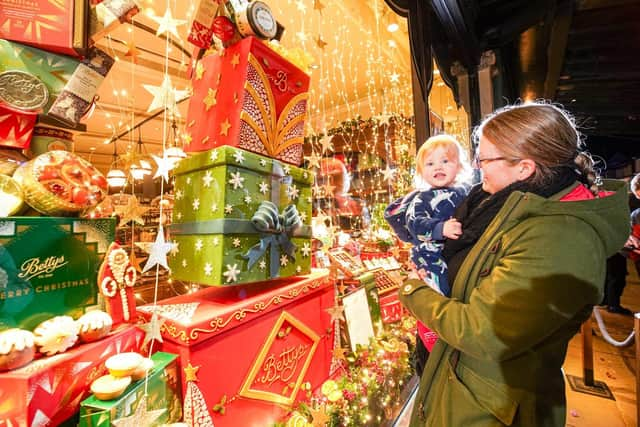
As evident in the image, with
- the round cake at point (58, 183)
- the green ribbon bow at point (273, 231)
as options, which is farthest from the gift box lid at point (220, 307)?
the round cake at point (58, 183)

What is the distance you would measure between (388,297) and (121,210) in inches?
62.7

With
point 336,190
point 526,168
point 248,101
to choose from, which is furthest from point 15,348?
point 336,190

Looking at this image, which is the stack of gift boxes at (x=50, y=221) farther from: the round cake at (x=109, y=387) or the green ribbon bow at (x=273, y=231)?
the green ribbon bow at (x=273, y=231)

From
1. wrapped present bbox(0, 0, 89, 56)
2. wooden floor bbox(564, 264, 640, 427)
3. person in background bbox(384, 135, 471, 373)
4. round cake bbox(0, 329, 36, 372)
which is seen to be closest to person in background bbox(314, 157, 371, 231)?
person in background bbox(384, 135, 471, 373)

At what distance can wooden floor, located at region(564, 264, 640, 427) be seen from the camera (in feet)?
6.26

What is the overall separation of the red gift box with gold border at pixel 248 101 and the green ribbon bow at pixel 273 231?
25 cm

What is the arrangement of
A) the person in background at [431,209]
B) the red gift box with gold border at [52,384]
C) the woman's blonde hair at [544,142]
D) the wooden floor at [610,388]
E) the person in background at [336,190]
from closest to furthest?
the red gift box with gold border at [52,384] → the woman's blonde hair at [544,142] → the person in background at [431,209] → the wooden floor at [610,388] → the person in background at [336,190]

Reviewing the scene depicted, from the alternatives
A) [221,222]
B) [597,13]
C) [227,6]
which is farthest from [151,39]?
[597,13]

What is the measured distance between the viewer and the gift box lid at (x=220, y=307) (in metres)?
0.81

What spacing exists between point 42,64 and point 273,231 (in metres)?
0.78

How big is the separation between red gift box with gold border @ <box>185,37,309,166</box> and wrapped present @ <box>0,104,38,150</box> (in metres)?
0.49

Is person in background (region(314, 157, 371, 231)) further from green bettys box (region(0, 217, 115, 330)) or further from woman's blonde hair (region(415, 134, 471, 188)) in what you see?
green bettys box (region(0, 217, 115, 330))

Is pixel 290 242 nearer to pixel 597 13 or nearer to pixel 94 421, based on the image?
pixel 94 421

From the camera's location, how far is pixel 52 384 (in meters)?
0.53
